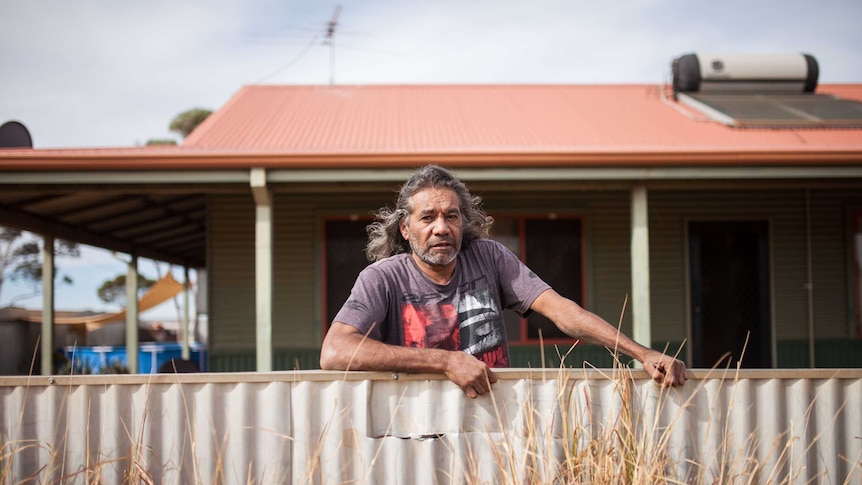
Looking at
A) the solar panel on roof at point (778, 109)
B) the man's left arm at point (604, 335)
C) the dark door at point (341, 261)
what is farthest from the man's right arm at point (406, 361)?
the solar panel on roof at point (778, 109)

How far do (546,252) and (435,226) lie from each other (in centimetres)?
605

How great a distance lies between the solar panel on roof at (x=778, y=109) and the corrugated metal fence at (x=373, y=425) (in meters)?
7.07

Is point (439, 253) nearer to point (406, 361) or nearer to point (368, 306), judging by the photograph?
point (368, 306)

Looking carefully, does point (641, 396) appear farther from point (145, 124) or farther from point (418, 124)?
point (145, 124)

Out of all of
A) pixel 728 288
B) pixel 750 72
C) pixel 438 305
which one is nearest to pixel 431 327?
pixel 438 305

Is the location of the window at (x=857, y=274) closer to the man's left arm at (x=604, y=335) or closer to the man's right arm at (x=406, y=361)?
the man's left arm at (x=604, y=335)

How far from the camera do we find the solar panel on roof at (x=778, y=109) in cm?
859

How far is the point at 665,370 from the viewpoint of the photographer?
2.33 m

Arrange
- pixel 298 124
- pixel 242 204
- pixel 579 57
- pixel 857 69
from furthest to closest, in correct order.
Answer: pixel 579 57 → pixel 857 69 → pixel 298 124 → pixel 242 204

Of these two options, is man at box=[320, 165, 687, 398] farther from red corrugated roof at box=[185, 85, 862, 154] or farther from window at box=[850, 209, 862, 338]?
window at box=[850, 209, 862, 338]

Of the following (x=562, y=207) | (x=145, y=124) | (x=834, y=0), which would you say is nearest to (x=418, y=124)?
(x=562, y=207)

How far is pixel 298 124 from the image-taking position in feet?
31.3

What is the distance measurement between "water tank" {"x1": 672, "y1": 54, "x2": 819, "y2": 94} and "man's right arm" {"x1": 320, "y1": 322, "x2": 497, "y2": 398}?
385 inches

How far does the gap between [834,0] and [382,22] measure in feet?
34.4
